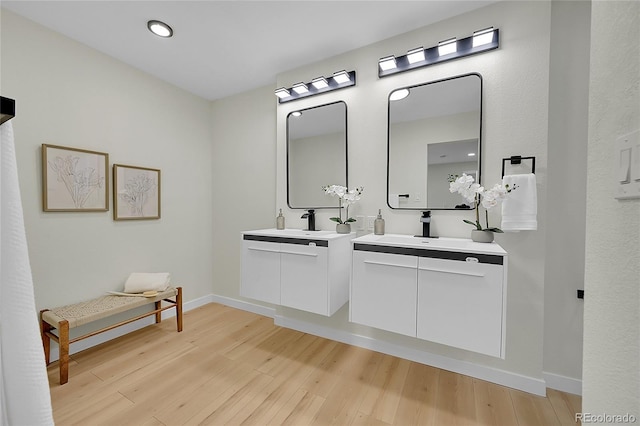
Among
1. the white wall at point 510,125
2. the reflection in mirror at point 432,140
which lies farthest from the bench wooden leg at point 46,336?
the reflection in mirror at point 432,140

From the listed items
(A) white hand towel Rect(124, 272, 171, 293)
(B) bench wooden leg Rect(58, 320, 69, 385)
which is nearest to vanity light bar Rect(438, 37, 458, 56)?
(A) white hand towel Rect(124, 272, 171, 293)

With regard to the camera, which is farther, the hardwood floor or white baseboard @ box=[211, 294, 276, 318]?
white baseboard @ box=[211, 294, 276, 318]

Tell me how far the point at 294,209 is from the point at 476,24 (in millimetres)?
2156

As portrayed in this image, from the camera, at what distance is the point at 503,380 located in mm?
1803

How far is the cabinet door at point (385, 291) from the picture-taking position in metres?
1.69

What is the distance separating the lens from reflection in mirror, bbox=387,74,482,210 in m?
1.92

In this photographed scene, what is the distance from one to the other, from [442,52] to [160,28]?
2.27 metres

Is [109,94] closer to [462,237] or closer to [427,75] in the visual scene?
[427,75]

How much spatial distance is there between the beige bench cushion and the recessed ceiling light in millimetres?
2303

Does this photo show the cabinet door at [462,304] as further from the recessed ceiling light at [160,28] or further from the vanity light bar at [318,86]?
the recessed ceiling light at [160,28]

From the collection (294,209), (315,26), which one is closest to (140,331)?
(294,209)

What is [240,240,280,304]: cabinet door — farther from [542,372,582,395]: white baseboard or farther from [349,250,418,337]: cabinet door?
[542,372,582,395]: white baseboard

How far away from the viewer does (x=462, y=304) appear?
5.08 feet

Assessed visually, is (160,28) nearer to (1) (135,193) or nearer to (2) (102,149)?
(2) (102,149)
